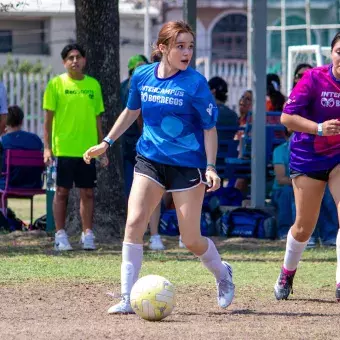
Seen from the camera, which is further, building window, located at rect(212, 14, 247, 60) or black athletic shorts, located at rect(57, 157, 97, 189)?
building window, located at rect(212, 14, 247, 60)

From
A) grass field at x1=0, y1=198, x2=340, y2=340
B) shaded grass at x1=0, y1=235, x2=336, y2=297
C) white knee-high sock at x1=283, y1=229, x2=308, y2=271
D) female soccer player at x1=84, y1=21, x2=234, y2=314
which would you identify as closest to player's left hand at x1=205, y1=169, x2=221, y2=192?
female soccer player at x1=84, y1=21, x2=234, y2=314

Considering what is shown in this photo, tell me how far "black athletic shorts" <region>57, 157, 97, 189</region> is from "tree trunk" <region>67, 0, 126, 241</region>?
1221mm

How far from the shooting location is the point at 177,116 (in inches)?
310

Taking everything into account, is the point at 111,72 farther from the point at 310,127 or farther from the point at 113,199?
the point at 310,127

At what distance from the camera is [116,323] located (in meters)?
7.59

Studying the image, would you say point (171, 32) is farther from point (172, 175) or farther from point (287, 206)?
point (287, 206)

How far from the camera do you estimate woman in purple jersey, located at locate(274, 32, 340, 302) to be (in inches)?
322

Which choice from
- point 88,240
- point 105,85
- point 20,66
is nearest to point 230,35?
point 20,66

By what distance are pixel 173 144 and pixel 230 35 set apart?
49.3m

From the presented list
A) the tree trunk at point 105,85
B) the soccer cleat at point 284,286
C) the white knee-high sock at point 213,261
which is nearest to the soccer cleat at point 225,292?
the white knee-high sock at point 213,261

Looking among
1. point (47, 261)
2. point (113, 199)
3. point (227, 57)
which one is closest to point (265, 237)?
point (113, 199)

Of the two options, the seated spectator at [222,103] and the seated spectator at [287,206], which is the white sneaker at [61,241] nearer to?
the seated spectator at [287,206]

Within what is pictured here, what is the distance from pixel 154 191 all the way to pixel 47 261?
3719 mm

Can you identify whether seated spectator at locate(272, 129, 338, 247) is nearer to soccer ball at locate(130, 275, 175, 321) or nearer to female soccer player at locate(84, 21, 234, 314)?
female soccer player at locate(84, 21, 234, 314)
